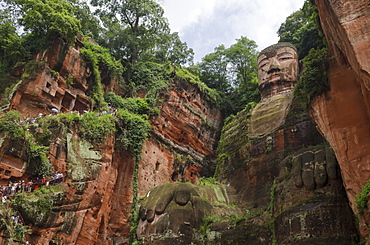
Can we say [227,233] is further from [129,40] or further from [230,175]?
[129,40]

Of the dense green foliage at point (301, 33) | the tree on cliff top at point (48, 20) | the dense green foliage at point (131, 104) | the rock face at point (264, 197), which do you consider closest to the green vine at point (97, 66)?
the dense green foliage at point (131, 104)

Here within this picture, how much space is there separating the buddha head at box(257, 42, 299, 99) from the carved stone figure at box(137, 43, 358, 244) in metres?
0.08

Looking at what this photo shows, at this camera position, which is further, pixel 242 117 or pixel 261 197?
pixel 242 117

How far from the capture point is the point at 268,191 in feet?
70.8

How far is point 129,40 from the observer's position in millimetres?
33188

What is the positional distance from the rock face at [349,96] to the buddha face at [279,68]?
12.4 m

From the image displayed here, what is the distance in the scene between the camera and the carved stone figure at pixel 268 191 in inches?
611

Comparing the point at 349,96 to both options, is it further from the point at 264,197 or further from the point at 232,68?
the point at 232,68

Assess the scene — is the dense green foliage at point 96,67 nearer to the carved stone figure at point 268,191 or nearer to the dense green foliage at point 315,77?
the carved stone figure at point 268,191

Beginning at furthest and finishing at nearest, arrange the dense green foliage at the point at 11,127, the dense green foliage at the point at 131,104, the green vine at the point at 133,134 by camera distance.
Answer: the dense green foliage at the point at 131,104, the green vine at the point at 133,134, the dense green foliage at the point at 11,127

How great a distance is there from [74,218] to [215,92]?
1906 centimetres

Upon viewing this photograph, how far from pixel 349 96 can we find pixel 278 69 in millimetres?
14428

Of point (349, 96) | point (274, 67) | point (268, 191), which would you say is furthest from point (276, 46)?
point (349, 96)

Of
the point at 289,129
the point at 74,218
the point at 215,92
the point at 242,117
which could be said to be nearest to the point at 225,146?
the point at 242,117
